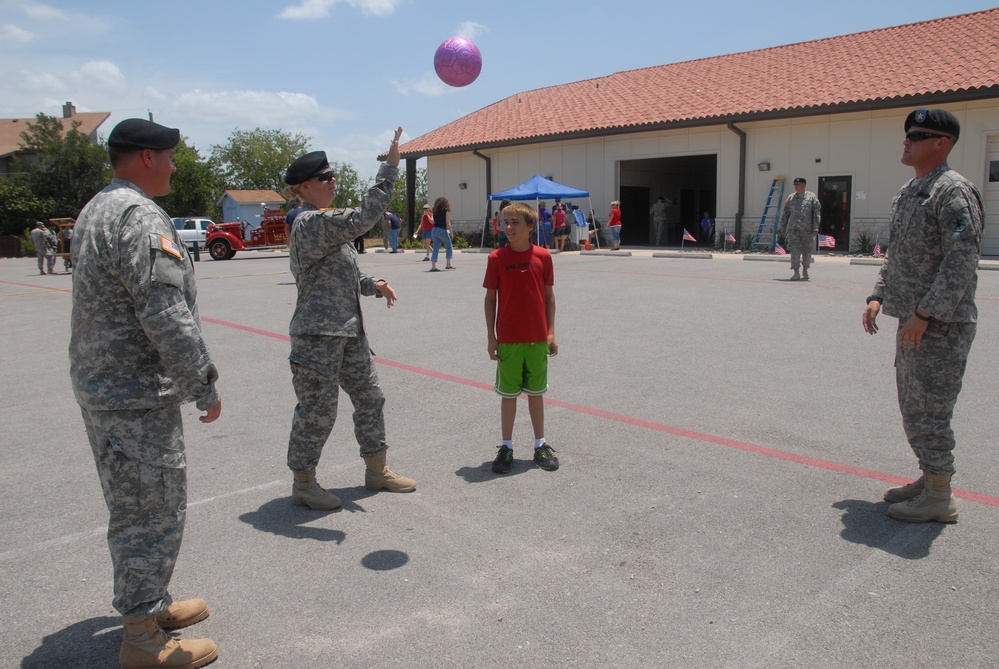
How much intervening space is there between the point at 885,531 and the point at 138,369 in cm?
333

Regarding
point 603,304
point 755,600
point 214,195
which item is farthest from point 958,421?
point 214,195

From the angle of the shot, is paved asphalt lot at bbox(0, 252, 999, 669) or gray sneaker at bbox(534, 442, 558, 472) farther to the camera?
gray sneaker at bbox(534, 442, 558, 472)

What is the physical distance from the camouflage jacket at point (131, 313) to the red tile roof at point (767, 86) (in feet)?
66.7

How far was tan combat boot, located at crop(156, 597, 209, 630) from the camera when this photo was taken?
2.95 metres

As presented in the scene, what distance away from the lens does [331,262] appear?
13.2 feet

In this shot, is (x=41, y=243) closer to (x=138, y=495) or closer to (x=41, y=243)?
(x=41, y=243)

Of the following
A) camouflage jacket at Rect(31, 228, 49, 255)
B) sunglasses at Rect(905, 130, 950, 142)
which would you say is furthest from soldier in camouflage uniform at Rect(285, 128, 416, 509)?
camouflage jacket at Rect(31, 228, 49, 255)

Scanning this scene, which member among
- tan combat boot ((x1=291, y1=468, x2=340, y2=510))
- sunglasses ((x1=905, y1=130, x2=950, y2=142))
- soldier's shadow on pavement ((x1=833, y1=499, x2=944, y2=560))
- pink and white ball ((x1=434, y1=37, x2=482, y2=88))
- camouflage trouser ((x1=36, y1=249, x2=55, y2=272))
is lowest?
soldier's shadow on pavement ((x1=833, y1=499, x2=944, y2=560))

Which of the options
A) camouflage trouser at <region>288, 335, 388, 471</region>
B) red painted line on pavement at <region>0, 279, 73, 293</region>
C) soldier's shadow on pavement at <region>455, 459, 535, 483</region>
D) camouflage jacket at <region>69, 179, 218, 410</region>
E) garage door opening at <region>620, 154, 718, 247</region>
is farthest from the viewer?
garage door opening at <region>620, 154, 718, 247</region>

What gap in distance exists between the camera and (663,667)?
8.77ft

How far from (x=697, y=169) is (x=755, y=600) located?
102 ft

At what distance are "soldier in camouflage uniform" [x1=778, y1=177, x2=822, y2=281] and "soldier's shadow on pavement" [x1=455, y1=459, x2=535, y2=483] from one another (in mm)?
10438

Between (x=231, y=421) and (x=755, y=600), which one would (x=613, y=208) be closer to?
(x=231, y=421)

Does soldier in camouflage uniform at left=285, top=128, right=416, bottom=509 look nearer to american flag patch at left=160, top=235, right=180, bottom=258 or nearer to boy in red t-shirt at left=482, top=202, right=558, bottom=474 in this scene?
boy in red t-shirt at left=482, top=202, right=558, bottom=474
